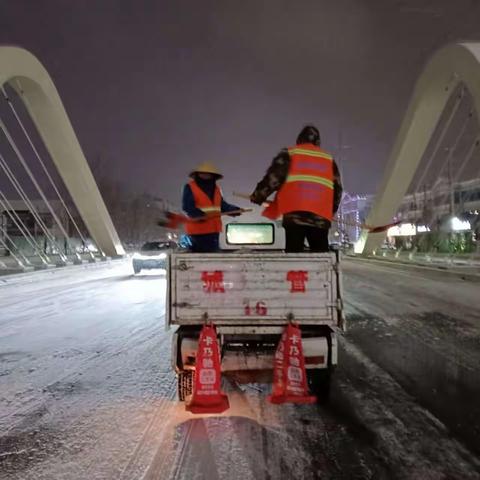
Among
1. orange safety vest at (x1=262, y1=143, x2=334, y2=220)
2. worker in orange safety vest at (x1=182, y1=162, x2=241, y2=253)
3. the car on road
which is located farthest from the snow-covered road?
the car on road

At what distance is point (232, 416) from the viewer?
5.26m

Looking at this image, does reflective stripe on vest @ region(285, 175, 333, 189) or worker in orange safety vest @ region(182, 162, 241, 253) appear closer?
reflective stripe on vest @ region(285, 175, 333, 189)

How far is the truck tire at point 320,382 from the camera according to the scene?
18.5 feet

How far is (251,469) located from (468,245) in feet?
134

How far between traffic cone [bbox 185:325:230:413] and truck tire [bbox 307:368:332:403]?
3.09 ft

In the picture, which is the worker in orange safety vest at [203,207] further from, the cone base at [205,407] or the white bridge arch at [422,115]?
the white bridge arch at [422,115]

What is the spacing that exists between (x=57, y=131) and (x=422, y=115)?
2163 centimetres

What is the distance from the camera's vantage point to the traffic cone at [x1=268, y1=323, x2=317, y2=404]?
16.9 ft

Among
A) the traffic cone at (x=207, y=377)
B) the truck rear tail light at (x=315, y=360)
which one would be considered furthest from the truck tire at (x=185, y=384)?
the truck rear tail light at (x=315, y=360)

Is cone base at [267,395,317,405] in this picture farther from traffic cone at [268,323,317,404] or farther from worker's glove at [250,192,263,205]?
worker's glove at [250,192,263,205]

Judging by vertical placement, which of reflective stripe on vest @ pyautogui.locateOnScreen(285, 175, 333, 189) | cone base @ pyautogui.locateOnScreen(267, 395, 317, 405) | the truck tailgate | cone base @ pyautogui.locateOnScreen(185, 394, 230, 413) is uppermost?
reflective stripe on vest @ pyautogui.locateOnScreen(285, 175, 333, 189)

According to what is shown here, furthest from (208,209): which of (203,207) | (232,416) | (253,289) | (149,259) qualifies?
(149,259)

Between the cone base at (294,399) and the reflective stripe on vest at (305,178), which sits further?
the reflective stripe on vest at (305,178)

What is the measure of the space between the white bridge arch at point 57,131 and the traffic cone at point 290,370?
2437cm
